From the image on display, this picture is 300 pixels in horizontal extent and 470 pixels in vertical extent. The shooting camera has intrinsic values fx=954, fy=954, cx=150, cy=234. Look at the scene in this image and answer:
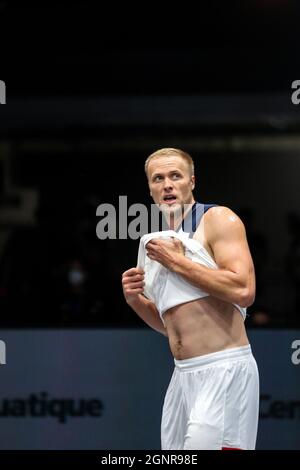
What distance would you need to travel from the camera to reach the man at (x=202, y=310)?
389cm

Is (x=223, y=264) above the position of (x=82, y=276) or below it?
below

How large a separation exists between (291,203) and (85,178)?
159 centimetres

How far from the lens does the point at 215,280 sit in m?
3.85

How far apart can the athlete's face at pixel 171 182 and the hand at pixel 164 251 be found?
0.67 ft

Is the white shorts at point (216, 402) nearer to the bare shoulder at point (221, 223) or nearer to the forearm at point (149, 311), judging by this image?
the forearm at point (149, 311)

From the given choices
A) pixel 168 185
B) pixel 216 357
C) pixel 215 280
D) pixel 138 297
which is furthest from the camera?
pixel 138 297

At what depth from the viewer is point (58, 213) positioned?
7.19 metres

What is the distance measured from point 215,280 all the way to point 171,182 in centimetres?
51

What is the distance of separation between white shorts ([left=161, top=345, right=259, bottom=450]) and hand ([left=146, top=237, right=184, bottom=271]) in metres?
0.43

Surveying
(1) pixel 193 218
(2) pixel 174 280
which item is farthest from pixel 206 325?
(1) pixel 193 218

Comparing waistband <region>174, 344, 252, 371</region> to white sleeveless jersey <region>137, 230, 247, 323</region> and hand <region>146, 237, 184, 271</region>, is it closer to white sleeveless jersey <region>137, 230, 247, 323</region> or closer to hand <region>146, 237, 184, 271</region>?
white sleeveless jersey <region>137, 230, 247, 323</region>

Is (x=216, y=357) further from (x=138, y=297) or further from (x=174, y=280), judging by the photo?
(x=138, y=297)

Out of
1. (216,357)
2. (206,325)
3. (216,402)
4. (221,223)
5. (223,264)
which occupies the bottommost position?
(216,402)
